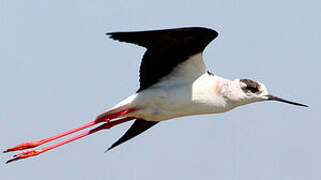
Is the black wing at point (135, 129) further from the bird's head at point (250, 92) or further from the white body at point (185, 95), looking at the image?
the bird's head at point (250, 92)

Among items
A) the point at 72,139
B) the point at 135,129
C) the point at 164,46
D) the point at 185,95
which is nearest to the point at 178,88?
the point at 185,95

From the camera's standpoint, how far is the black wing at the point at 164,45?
8.06 meters

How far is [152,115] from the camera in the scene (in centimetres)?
880

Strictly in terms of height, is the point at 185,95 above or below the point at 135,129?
above

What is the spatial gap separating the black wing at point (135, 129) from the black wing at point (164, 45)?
738mm

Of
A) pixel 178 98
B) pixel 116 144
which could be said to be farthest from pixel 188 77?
pixel 116 144

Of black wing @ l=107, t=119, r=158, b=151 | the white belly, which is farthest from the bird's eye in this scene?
black wing @ l=107, t=119, r=158, b=151

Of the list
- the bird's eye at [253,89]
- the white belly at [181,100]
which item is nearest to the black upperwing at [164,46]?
the white belly at [181,100]

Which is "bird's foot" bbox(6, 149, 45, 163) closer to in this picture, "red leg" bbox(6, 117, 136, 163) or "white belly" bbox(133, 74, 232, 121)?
"red leg" bbox(6, 117, 136, 163)

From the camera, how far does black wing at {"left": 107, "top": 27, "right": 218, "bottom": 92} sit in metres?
8.06

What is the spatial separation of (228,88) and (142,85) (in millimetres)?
1017

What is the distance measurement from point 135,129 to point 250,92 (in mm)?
1607

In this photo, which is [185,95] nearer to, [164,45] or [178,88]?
[178,88]

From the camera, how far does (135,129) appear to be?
31.6 ft
